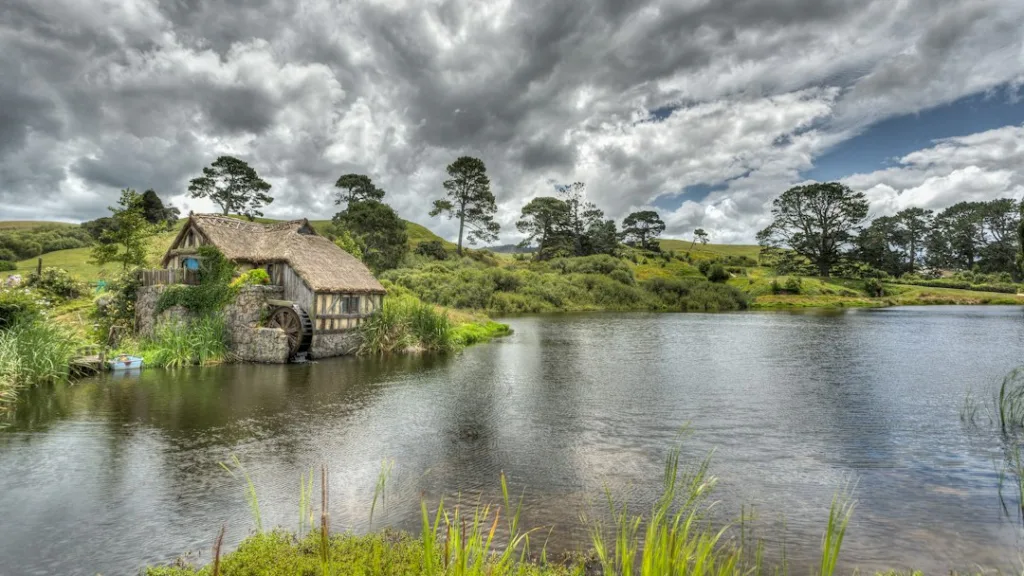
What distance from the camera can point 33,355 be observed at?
15.0 meters

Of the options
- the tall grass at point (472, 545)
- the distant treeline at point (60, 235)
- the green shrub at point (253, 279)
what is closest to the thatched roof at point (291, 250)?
the green shrub at point (253, 279)

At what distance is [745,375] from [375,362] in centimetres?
1554

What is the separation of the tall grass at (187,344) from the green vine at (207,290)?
1.92 ft

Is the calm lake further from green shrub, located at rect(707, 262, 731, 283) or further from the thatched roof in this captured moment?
green shrub, located at rect(707, 262, 731, 283)

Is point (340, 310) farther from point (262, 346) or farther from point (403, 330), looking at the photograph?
point (262, 346)

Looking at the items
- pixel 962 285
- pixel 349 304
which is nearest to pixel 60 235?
pixel 349 304

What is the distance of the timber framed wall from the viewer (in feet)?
74.0

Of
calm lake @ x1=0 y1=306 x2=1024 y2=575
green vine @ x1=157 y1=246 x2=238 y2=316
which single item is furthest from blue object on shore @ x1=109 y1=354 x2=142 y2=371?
green vine @ x1=157 y1=246 x2=238 y2=316

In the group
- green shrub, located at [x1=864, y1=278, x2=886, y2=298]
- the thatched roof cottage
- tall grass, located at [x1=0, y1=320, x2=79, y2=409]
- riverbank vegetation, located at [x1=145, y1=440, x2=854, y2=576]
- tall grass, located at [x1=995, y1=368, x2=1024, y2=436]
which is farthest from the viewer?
green shrub, located at [x1=864, y1=278, x2=886, y2=298]

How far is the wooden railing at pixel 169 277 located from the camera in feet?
70.4

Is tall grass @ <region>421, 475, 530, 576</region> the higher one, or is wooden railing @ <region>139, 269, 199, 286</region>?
wooden railing @ <region>139, 269, 199, 286</region>

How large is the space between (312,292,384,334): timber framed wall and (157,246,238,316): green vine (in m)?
3.63

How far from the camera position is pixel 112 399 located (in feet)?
45.7

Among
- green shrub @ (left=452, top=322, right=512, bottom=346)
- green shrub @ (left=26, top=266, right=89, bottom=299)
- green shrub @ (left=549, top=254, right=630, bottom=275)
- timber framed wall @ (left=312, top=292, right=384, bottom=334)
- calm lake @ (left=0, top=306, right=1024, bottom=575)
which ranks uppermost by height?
green shrub @ (left=549, top=254, right=630, bottom=275)
